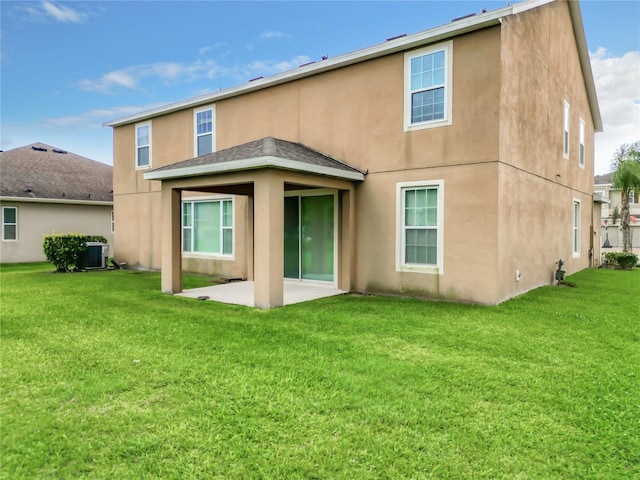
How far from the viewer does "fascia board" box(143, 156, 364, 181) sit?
785 centimetres

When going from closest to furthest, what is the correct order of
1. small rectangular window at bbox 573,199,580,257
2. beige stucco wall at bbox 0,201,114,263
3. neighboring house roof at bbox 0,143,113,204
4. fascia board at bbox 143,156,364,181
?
fascia board at bbox 143,156,364,181 → small rectangular window at bbox 573,199,580,257 → beige stucco wall at bbox 0,201,114,263 → neighboring house roof at bbox 0,143,113,204

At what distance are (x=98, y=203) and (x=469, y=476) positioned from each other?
22367 mm

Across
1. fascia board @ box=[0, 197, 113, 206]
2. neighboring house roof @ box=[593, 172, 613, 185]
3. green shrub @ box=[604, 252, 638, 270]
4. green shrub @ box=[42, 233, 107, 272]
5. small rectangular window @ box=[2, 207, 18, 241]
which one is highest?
neighboring house roof @ box=[593, 172, 613, 185]

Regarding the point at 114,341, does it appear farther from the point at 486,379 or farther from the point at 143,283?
the point at 143,283

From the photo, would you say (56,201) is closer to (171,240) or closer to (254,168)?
(171,240)

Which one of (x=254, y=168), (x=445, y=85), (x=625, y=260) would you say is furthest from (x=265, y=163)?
(x=625, y=260)

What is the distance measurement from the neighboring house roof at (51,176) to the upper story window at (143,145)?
23.0 feet

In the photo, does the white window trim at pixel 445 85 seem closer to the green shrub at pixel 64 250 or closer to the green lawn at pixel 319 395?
the green lawn at pixel 319 395

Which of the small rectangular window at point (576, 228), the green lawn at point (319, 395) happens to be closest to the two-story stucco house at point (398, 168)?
the small rectangular window at point (576, 228)

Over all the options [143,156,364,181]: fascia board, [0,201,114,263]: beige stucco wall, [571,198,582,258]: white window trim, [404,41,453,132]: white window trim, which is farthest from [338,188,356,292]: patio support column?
[0,201,114,263]: beige stucco wall

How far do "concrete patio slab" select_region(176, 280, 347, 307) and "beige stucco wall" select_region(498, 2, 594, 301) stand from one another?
13.3ft

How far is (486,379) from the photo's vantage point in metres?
4.51

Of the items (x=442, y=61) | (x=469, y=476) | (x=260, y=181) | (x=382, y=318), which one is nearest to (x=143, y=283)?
(x=260, y=181)

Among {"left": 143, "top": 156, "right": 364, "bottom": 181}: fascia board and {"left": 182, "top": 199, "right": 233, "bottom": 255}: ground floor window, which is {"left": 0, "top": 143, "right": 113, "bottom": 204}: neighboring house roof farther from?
{"left": 143, "top": 156, "right": 364, "bottom": 181}: fascia board
